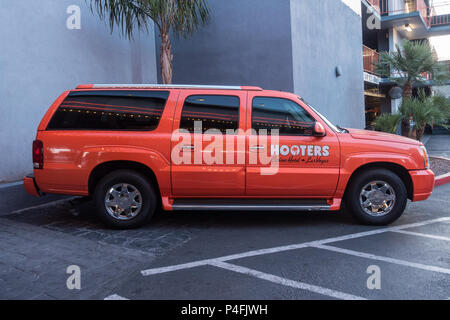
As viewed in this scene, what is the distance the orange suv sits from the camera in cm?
513

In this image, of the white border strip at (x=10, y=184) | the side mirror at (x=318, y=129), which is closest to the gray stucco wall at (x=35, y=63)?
the white border strip at (x=10, y=184)

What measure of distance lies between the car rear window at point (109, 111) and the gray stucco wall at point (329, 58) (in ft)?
20.8

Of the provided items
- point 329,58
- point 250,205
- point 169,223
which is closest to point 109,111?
point 169,223

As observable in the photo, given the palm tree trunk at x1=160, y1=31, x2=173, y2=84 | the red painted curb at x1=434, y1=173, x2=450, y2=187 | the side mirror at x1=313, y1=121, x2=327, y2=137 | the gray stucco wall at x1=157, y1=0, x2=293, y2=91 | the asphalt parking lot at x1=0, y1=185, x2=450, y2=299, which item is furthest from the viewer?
the gray stucco wall at x1=157, y1=0, x2=293, y2=91

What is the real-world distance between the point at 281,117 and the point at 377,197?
5.55 ft

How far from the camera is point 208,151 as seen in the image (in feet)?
16.8

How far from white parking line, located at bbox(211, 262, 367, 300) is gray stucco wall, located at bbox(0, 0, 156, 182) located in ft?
21.5

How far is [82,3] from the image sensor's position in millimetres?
9836

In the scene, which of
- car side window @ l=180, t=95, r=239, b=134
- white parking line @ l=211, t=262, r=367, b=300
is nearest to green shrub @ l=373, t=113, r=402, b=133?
car side window @ l=180, t=95, r=239, b=134

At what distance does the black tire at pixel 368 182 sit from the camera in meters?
5.19

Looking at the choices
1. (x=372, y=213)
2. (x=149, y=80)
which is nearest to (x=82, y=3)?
(x=149, y=80)

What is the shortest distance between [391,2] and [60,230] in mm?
22016

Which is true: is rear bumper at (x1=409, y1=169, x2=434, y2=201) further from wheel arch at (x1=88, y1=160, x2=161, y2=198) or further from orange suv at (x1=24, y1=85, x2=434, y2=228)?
wheel arch at (x1=88, y1=160, x2=161, y2=198)
